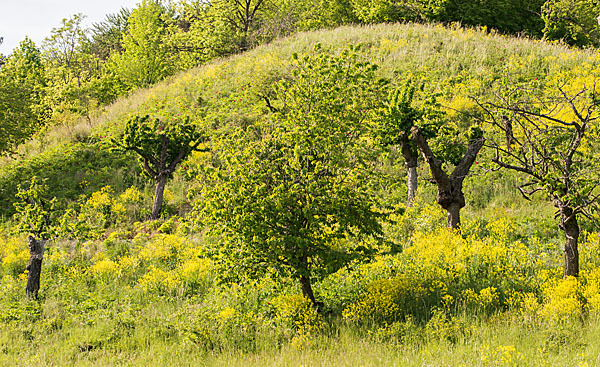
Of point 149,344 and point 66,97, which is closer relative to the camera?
point 149,344

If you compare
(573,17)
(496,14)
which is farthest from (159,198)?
(496,14)

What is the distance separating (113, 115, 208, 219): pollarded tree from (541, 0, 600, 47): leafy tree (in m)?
21.4

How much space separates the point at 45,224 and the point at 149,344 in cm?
425

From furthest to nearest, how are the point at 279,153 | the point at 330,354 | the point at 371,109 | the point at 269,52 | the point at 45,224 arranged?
the point at 269,52
the point at 371,109
the point at 45,224
the point at 279,153
the point at 330,354

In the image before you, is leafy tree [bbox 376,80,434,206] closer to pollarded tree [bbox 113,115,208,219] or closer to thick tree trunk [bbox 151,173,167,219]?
pollarded tree [bbox 113,115,208,219]

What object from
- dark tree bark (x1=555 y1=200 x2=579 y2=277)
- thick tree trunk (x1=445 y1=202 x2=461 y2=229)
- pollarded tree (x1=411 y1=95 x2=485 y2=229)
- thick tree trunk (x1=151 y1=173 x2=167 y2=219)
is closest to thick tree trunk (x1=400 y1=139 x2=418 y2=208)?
pollarded tree (x1=411 y1=95 x2=485 y2=229)

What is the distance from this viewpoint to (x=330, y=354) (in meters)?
6.16

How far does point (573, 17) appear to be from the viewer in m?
26.8

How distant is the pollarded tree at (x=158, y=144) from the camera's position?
15164mm

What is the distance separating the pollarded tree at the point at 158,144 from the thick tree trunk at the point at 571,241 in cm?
1226

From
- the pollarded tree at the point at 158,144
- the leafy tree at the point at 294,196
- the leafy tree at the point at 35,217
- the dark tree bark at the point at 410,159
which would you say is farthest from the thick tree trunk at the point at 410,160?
the leafy tree at the point at 35,217

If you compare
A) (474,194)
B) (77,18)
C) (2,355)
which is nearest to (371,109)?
(474,194)

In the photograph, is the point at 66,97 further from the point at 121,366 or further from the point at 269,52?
the point at 121,366

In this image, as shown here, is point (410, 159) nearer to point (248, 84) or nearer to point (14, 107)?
point (248, 84)
